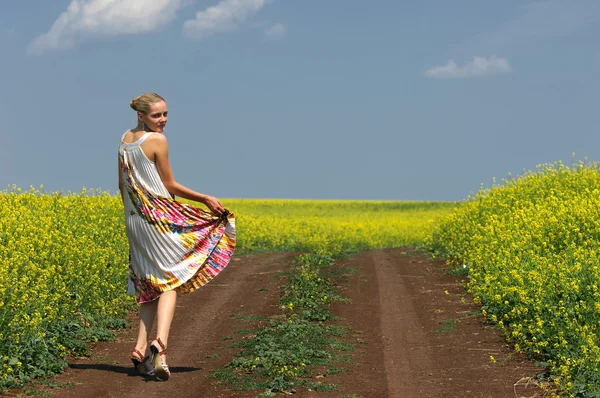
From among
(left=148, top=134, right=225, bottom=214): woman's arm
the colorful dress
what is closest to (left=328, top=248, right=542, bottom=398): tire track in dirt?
the colorful dress

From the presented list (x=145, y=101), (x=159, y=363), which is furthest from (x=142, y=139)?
(x=159, y=363)

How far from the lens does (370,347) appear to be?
10125 mm

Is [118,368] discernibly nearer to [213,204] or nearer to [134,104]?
[213,204]

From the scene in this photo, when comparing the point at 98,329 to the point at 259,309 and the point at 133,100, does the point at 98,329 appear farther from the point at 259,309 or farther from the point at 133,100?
the point at 133,100

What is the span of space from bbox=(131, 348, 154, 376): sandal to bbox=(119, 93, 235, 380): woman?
0.04 feet

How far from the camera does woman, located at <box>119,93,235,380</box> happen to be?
304 inches

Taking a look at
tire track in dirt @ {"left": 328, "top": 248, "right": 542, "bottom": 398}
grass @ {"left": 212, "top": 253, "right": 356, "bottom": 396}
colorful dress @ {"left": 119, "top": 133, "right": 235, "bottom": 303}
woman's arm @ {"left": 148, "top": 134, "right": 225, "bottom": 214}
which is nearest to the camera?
woman's arm @ {"left": 148, "top": 134, "right": 225, "bottom": 214}

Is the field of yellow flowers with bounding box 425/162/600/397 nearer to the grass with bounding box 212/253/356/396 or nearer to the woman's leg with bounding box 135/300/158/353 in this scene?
the grass with bounding box 212/253/356/396

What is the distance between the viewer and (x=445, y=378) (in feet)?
28.4

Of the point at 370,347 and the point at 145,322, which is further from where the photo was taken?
the point at 370,347

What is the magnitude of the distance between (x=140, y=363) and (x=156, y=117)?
2.76m

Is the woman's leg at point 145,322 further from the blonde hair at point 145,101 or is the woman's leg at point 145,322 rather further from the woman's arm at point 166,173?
the blonde hair at point 145,101

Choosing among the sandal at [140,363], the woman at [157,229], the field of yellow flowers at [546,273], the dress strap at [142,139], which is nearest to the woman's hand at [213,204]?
the woman at [157,229]

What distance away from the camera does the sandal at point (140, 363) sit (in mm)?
8008
